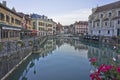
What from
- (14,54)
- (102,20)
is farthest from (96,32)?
(14,54)

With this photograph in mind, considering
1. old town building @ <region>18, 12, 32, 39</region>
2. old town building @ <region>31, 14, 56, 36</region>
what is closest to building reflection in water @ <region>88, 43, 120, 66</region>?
old town building @ <region>18, 12, 32, 39</region>

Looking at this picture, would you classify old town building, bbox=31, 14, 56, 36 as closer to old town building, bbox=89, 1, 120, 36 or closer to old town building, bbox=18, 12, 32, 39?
old town building, bbox=18, 12, 32, 39

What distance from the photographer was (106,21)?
181ft

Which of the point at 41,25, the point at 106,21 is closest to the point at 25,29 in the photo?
the point at 106,21

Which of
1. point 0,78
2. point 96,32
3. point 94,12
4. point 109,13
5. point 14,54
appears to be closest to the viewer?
point 0,78

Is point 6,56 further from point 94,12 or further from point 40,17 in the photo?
point 40,17

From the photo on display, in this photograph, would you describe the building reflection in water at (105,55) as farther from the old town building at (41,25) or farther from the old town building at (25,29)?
the old town building at (41,25)

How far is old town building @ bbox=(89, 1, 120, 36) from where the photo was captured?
48.7 m

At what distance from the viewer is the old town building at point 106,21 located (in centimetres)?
4874

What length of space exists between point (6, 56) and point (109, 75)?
13929mm

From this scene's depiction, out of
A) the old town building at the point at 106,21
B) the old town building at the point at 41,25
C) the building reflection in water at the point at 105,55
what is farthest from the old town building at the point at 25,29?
the old town building at the point at 106,21

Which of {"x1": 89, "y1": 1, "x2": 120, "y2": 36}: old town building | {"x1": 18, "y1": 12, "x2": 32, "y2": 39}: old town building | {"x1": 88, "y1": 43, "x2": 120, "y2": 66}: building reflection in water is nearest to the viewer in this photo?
{"x1": 88, "y1": 43, "x2": 120, "y2": 66}: building reflection in water

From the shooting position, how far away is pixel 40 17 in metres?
94.6

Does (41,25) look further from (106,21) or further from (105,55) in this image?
(105,55)
